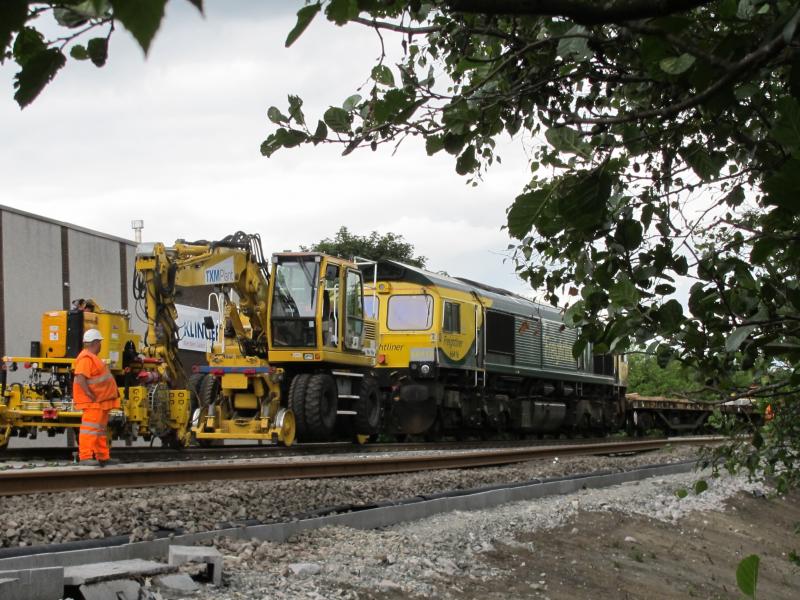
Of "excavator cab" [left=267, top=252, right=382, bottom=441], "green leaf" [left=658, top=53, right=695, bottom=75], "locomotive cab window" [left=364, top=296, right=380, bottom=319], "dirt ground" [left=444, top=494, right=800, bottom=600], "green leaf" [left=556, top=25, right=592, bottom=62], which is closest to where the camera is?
"green leaf" [left=658, top=53, right=695, bottom=75]

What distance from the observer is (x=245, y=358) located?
16.1m

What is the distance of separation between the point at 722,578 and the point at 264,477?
15.5 feet

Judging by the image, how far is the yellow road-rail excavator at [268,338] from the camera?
15578mm

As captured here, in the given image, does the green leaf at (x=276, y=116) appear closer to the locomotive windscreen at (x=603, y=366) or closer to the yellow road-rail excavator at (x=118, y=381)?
the yellow road-rail excavator at (x=118, y=381)

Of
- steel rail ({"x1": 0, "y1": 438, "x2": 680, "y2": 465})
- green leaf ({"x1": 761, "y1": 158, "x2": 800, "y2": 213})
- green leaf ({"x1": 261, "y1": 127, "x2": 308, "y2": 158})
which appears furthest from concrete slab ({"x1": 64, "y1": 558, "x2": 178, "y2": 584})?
steel rail ({"x1": 0, "y1": 438, "x2": 680, "y2": 465})

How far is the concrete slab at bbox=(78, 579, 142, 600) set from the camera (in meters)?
4.39

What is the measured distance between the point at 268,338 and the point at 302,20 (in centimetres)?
1496

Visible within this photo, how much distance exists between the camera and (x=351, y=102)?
3439mm

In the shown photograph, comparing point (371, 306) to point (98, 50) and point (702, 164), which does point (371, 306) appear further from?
point (98, 50)

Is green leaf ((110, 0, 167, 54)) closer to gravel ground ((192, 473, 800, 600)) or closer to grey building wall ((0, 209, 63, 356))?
gravel ground ((192, 473, 800, 600))

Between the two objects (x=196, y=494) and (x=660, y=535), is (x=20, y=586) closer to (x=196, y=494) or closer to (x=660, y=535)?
(x=196, y=494)

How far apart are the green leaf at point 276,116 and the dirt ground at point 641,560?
3.81 meters

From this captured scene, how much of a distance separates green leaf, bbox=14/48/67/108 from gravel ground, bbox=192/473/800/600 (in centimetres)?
380

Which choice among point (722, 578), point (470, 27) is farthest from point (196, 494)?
point (722, 578)
